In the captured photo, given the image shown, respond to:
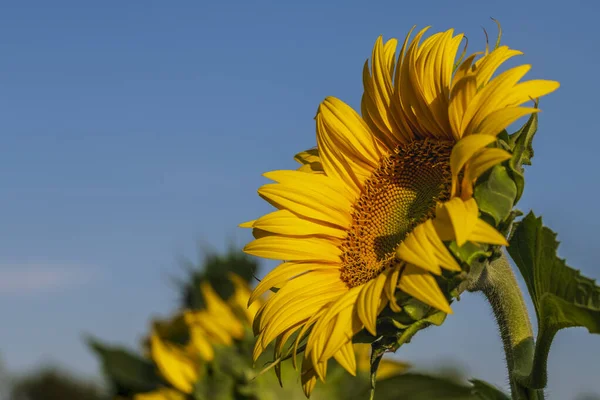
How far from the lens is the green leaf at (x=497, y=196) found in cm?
184

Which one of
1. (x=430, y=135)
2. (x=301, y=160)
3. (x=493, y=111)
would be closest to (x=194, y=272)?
(x=301, y=160)

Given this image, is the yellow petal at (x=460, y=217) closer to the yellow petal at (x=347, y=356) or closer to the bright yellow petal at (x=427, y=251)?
the bright yellow petal at (x=427, y=251)

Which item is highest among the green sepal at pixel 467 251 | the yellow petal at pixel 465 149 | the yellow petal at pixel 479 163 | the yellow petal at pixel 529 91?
the yellow petal at pixel 529 91

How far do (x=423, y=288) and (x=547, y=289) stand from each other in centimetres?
36

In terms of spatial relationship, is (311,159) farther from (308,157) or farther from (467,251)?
(467,251)

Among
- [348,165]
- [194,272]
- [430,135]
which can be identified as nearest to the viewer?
[430,135]

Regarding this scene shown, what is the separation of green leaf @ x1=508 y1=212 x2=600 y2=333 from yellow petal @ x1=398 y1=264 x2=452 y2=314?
0.94ft

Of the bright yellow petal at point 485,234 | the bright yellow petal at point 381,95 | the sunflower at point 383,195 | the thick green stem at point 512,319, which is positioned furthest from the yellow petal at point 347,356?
the bright yellow petal at point 381,95

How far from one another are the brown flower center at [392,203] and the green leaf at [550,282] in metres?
0.24

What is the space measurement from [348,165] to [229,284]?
3137 mm

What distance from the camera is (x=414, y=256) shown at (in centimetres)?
185

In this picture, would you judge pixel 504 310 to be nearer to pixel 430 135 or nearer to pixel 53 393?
pixel 430 135

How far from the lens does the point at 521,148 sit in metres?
1.90

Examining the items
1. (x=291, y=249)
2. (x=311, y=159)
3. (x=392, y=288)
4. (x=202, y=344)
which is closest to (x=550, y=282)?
(x=392, y=288)
